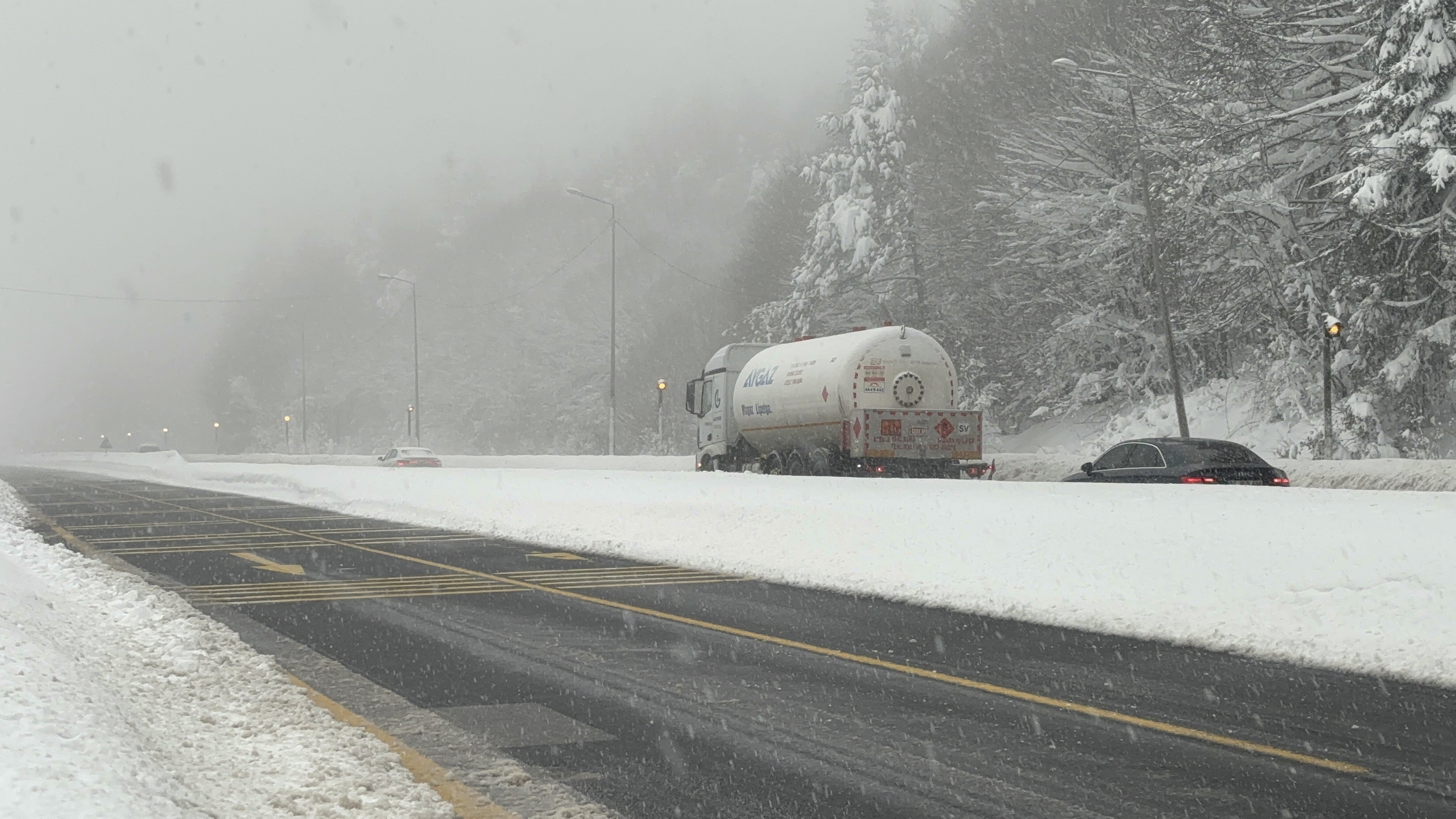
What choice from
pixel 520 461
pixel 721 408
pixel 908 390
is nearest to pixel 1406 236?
pixel 908 390

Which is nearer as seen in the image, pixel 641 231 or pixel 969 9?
pixel 969 9

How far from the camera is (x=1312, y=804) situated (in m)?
5.05

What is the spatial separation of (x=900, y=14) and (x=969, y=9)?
617 inches

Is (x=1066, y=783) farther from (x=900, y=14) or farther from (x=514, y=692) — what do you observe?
(x=900, y=14)

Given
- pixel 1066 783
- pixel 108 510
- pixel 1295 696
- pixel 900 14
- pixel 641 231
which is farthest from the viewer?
pixel 641 231

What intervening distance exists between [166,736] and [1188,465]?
14193 millimetres

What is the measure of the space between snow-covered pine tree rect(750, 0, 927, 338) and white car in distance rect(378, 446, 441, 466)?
1598cm

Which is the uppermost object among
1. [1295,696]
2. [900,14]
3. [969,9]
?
[900,14]

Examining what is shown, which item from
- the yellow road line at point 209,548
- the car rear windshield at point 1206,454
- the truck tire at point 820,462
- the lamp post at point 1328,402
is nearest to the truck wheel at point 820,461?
the truck tire at point 820,462

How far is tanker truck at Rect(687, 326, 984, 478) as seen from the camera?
77.0 ft

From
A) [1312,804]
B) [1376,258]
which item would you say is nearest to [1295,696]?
[1312,804]

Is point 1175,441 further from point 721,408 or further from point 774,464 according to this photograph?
point 721,408

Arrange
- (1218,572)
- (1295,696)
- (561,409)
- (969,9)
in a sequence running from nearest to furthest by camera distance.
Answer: (1295,696), (1218,572), (969,9), (561,409)

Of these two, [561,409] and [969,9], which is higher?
[969,9]
